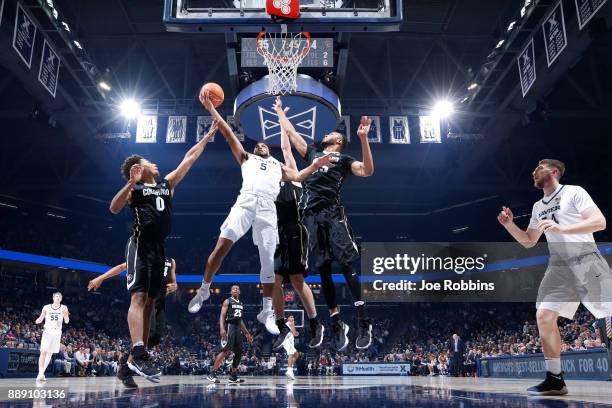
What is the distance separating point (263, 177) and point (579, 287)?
3383mm

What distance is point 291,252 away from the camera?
568cm

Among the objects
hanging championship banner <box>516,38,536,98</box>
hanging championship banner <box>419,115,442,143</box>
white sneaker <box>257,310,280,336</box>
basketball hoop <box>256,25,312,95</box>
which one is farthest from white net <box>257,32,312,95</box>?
hanging championship banner <box>419,115,442,143</box>

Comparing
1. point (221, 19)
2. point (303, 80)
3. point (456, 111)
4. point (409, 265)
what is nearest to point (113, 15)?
point (303, 80)

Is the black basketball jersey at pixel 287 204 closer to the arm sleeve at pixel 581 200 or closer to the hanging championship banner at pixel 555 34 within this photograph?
the arm sleeve at pixel 581 200

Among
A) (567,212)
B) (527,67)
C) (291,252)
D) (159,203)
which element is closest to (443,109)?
(527,67)

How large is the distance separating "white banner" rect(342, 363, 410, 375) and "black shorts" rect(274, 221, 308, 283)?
16742 millimetres

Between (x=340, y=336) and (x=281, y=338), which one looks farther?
(x=281, y=338)

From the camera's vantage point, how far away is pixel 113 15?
45.1 ft

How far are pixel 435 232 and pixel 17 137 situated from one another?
20.7 meters

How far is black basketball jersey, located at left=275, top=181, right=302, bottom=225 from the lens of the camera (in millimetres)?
5949

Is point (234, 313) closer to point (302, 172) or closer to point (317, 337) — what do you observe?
point (317, 337)

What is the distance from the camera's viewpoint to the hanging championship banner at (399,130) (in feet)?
49.9

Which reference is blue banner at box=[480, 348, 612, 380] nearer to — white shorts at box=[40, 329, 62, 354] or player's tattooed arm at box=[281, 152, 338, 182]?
player's tattooed arm at box=[281, 152, 338, 182]
